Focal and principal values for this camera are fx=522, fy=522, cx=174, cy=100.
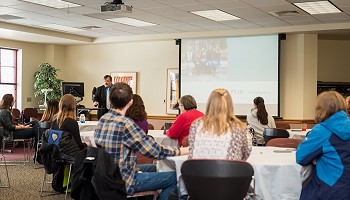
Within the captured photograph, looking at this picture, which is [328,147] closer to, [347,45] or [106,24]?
[106,24]

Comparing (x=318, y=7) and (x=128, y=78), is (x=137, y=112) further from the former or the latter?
(x=128, y=78)

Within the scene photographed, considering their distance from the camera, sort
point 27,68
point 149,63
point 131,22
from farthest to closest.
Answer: point 27,68
point 149,63
point 131,22

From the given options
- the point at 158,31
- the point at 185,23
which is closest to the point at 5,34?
the point at 158,31

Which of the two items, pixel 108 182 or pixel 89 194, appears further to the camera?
pixel 89 194

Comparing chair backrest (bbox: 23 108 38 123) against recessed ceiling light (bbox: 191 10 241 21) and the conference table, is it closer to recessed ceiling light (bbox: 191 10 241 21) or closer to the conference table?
recessed ceiling light (bbox: 191 10 241 21)

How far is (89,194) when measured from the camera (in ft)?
14.6

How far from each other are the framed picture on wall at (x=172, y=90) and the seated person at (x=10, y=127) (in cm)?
441

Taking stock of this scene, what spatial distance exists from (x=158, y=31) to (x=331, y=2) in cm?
499

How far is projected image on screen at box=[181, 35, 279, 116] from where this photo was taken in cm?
1223

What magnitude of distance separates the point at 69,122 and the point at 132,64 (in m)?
8.39

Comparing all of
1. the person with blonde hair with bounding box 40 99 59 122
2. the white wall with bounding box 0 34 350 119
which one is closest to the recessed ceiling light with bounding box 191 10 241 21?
the white wall with bounding box 0 34 350 119

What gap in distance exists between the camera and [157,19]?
11.1 m

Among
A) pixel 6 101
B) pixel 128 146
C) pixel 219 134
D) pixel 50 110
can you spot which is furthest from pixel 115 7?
pixel 219 134

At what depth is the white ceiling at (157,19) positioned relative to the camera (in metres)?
9.37
